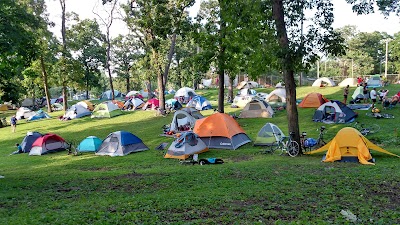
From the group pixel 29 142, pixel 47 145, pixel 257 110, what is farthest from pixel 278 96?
pixel 29 142

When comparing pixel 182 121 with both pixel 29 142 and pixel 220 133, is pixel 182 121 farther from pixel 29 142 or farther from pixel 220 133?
pixel 29 142

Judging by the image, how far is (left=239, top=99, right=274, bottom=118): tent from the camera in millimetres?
23188

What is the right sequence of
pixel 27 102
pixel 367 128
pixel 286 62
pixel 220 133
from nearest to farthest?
pixel 286 62
pixel 220 133
pixel 367 128
pixel 27 102

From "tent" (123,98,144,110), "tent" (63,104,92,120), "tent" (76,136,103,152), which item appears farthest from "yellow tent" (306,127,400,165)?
"tent" (63,104,92,120)

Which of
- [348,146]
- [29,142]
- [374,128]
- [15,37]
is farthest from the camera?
[29,142]

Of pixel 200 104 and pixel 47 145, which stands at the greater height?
pixel 200 104

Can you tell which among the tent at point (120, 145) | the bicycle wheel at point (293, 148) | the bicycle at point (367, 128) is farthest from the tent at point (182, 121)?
the bicycle at point (367, 128)

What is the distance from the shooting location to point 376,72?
57.2 m

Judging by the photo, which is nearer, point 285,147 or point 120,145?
point 285,147

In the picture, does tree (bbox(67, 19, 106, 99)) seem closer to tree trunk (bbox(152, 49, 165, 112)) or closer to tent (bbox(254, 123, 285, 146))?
tree trunk (bbox(152, 49, 165, 112))

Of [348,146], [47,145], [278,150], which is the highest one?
[348,146]

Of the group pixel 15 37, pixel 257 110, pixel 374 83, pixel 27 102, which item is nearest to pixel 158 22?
pixel 257 110

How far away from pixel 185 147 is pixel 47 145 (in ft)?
27.0

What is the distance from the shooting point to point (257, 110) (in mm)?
23406
